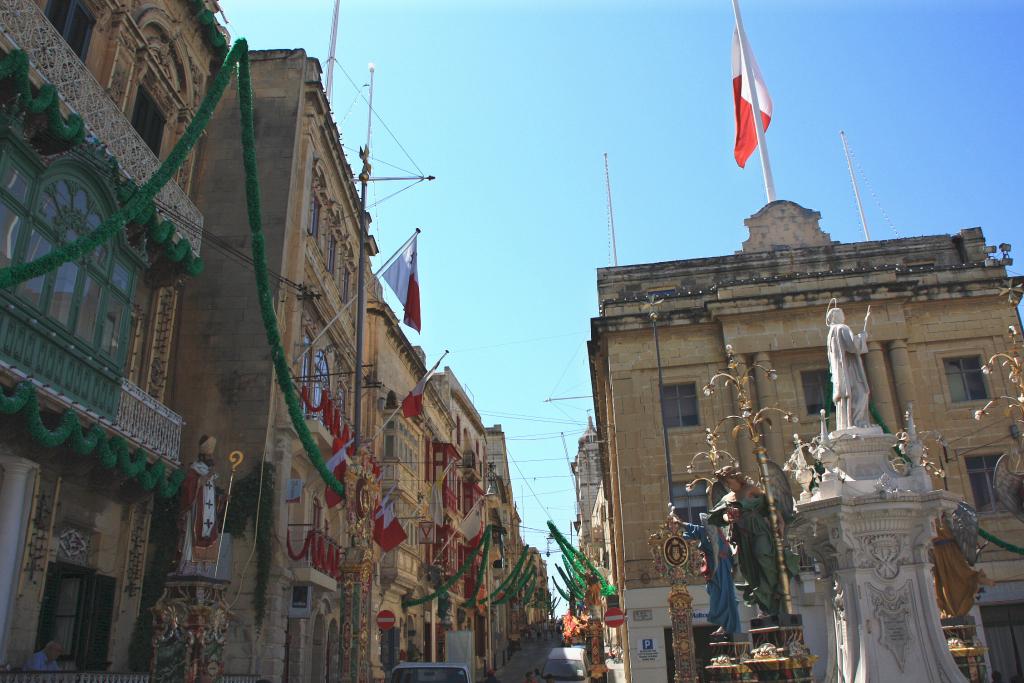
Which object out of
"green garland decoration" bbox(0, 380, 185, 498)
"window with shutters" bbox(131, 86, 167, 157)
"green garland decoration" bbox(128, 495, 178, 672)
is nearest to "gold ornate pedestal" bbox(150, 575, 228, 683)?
"green garland decoration" bbox(0, 380, 185, 498)

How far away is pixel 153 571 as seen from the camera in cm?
1769

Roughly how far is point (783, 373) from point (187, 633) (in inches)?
1001

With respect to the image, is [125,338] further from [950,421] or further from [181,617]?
[950,421]

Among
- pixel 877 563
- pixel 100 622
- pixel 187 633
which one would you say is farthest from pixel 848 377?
pixel 100 622

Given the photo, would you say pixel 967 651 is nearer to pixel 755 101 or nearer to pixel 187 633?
pixel 187 633

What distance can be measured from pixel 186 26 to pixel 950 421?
27404 mm

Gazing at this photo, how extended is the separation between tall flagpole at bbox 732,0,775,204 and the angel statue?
62.0 ft

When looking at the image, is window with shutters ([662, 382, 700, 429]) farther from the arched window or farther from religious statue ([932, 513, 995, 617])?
the arched window

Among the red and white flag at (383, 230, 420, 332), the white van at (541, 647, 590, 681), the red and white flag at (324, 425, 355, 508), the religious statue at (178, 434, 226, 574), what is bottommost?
the white van at (541, 647, 590, 681)

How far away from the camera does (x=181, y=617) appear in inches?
362

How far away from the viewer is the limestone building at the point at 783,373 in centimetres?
2819

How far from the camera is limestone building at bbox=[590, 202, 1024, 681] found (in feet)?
92.5

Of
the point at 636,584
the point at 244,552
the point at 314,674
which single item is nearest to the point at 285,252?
the point at 244,552

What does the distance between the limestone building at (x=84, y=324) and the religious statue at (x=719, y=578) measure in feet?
32.4
